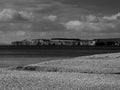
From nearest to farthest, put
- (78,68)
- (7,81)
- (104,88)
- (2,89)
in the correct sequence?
(2,89)
(104,88)
(7,81)
(78,68)

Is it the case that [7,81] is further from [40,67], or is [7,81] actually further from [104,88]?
[40,67]

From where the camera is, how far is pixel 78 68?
2616 cm

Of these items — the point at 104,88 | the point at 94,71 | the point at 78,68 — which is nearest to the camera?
the point at 104,88

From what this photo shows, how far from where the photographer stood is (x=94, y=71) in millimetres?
24406

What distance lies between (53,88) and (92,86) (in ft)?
7.56

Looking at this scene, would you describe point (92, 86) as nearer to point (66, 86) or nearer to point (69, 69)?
point (66, 86)

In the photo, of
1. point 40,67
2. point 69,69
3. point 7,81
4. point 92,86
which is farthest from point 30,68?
point 92,86

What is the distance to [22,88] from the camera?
1484 cm

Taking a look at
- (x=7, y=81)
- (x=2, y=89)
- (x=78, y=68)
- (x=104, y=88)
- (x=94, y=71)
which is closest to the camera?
(x=2, y=89)

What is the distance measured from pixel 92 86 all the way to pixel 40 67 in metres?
11.9

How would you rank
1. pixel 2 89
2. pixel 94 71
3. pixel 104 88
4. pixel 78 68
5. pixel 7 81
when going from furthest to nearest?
pixel 78 68 < pixel 94 71 < pixel 7 81 < pixel 104 88 < pixel 2 89

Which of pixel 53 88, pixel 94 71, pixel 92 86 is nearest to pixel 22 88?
pixel 53 88

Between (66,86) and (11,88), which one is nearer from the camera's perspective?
(11,88)

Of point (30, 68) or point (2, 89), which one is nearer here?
point (2, 89)
